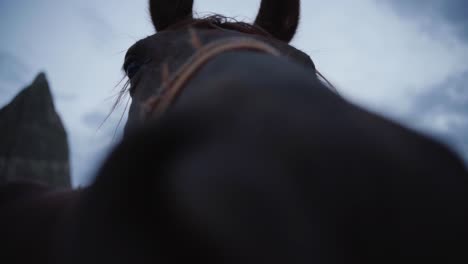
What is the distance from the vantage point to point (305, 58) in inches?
77.2

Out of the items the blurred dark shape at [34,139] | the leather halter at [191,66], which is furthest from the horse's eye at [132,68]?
the blurred dark shape at [34,139]

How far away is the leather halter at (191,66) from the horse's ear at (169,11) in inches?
30.8

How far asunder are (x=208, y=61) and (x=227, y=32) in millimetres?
393

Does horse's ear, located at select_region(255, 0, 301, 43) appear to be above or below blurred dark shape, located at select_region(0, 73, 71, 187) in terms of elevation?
above

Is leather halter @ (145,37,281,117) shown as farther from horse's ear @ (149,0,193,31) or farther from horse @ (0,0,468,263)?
horse's ear @ (149,0,193,31)

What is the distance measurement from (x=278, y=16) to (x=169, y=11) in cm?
78

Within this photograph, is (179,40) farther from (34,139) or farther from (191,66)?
(34,139)

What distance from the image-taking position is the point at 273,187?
2.29ft

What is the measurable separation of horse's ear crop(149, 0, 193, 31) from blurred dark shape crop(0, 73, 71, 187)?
11.1ft

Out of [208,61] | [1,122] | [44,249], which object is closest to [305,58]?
[208,61]

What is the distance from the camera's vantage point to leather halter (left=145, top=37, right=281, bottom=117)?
4.20 feet

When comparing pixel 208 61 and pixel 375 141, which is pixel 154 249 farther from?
pixel 208 61

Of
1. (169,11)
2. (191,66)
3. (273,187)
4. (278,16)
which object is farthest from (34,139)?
(273,187)

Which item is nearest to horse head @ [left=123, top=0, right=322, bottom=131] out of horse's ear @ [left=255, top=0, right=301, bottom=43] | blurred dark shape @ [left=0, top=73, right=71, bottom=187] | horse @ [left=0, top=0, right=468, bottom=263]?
horse's ear @ [left=255, top=0, right=301, bottom=43]
